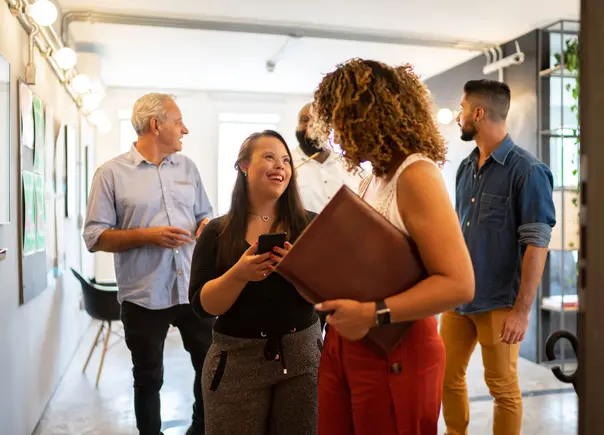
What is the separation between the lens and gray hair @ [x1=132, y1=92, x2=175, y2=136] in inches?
105

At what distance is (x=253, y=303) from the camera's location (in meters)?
1.64

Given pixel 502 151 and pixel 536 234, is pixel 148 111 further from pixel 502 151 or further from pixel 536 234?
pixel 536 234

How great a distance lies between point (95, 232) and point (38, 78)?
1.39 m

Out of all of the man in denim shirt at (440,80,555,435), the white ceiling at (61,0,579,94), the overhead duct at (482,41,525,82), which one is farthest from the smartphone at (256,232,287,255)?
the overhead duct at (482,41,525,82)

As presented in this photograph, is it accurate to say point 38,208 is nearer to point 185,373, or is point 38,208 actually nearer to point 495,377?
point 185,373

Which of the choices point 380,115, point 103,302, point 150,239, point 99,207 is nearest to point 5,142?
point 99,207

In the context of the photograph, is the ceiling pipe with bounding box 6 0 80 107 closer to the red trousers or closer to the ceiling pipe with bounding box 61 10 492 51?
the ceiling pipe with bounding box 61 10 492 51

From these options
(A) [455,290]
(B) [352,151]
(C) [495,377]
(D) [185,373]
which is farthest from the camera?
(D) [185,373]

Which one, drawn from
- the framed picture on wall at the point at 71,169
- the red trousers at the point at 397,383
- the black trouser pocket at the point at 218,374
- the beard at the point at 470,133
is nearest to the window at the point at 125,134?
the framed picture on wall at the point at 71,169

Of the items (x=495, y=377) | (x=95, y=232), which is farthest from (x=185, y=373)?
(x=495, y=377)

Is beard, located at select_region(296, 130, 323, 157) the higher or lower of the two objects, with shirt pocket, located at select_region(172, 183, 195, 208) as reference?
higher

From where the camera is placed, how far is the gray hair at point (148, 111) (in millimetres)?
2660

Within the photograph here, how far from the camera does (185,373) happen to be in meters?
4.43

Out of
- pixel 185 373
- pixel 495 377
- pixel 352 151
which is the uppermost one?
pixel 352 151
